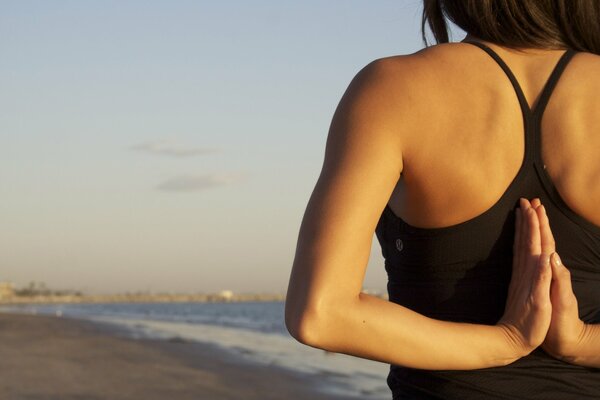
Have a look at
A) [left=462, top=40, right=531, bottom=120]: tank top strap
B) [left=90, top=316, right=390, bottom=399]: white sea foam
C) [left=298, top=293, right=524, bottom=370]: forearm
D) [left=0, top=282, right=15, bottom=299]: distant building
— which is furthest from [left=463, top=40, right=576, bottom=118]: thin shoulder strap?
[left=0, top=282, right=15, bottom=299]: distant building

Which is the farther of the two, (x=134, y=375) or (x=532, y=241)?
(x=134, y=375)

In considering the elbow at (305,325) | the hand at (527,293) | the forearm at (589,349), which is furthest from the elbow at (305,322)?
the forearm at (589,349)

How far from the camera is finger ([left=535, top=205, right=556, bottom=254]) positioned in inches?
60.8

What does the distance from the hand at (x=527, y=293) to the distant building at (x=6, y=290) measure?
474ft

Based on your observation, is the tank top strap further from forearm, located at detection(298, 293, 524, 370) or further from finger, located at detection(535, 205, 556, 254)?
forearm, located at detection(298, 293, 524, 370)

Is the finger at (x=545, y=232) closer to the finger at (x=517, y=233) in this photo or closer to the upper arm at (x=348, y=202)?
the finger at (x=517, y=233)

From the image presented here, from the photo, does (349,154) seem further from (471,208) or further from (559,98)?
(559,98)

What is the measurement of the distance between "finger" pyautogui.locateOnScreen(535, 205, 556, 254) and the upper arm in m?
0.25

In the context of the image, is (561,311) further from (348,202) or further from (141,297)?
(141,297)

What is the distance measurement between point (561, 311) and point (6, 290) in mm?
151512

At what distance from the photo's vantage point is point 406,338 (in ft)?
4.98

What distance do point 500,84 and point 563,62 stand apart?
139 mm

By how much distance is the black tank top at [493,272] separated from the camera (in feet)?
5.14

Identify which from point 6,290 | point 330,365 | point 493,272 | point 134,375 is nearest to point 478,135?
point 493,272
